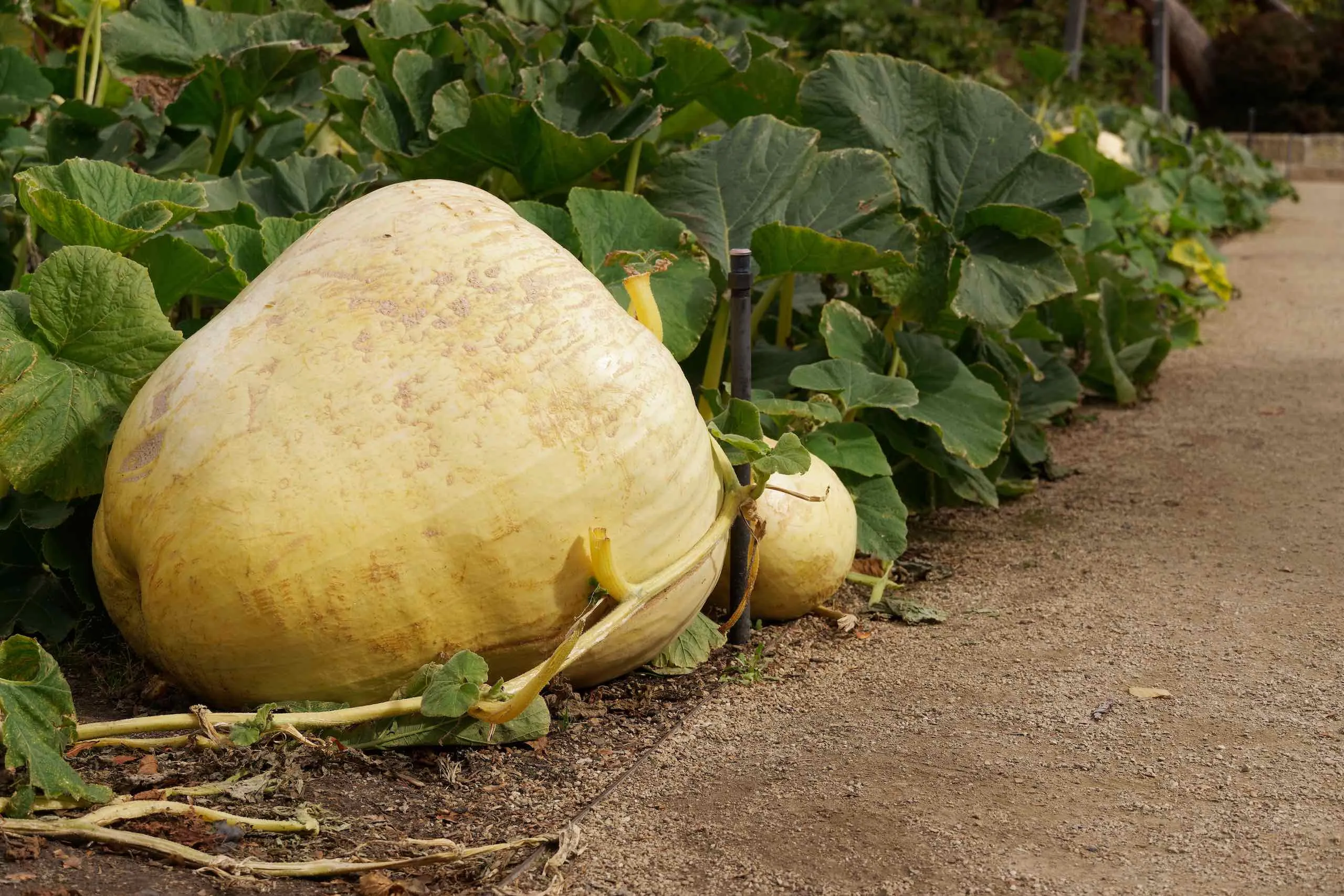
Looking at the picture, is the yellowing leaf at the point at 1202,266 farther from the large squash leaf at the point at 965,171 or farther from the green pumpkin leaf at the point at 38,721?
the green pumpkin leaf at the point at 38,721

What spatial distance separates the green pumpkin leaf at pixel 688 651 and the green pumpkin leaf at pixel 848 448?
0.51 metres

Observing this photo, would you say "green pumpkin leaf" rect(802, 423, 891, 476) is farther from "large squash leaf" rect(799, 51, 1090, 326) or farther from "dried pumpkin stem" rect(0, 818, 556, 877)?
"dried pumpkin stem" rect(0, 818, 556, 877)

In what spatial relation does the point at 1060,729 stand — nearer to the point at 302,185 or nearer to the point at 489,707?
the point at 489,707

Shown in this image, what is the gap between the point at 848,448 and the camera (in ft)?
8.95

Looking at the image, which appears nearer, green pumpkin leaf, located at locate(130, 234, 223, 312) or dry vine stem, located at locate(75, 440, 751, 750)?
dry vine stem, located at locate(75, 440, 751, 750)

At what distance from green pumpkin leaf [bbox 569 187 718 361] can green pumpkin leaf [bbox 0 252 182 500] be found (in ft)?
2.63

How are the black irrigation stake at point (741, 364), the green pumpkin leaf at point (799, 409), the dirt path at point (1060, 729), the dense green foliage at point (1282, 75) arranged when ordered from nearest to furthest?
the dirt path at point (1060, 729), the black irrigation stake at point (741, 364), the green pumpkin leaf at point (799, 409), the dense green foliage at point (1282, 75)

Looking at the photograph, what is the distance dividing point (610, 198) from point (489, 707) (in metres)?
1.14

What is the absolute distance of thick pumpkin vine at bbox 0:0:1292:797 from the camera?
2203 millimetres

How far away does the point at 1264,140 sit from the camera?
44.5 ft

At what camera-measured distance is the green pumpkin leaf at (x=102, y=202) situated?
2.12m

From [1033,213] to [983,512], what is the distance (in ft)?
2.37

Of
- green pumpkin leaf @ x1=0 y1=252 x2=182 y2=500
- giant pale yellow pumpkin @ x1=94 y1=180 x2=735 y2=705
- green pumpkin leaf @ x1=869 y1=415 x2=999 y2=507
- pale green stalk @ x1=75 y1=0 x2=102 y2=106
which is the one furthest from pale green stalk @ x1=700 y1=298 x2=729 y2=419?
pale green stalk @ x1=75 y1=0 x2=102 y2=106

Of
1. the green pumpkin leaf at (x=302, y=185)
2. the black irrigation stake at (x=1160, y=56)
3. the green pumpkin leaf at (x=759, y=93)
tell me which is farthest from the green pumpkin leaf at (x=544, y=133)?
the black irrigation stake at (x=1160, y=56)
